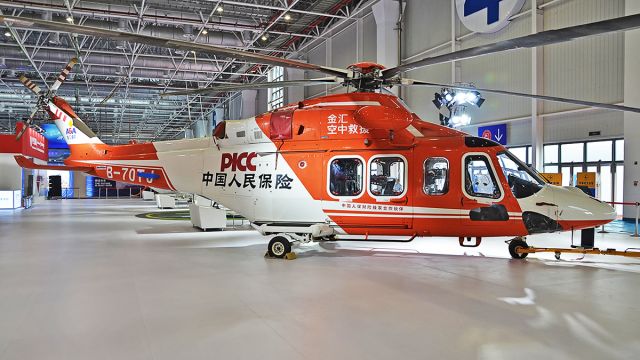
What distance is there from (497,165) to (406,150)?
4.56ft

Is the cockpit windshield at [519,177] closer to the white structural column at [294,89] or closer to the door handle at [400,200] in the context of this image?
the door handle at [400,200]

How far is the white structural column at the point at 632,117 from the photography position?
35.5 feet

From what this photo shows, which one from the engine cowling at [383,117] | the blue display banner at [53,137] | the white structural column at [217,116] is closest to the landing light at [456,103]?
the engine cowling at [383,117]

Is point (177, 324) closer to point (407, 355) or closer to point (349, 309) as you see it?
point (349, 309)

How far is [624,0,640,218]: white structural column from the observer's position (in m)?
10.8

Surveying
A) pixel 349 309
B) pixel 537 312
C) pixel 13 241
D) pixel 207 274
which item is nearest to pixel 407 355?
pixel 349 309

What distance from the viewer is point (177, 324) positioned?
157 inches

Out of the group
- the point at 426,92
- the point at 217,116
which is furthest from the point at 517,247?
the point at 217,116

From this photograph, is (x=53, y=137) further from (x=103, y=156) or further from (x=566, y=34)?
(x=566, y=34)

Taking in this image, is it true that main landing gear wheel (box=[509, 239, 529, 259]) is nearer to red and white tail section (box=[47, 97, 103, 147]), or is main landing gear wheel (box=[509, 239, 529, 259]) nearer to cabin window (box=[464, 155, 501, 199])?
cabin window (box=[464, 155, 501, 199])

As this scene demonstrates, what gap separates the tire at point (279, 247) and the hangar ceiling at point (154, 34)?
421 inches

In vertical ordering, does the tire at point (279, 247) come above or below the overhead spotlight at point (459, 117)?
below

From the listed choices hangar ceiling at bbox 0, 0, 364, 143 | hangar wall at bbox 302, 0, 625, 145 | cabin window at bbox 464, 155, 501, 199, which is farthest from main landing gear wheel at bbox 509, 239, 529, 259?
hangar ceiling at bbox 0, 0, 364, 143

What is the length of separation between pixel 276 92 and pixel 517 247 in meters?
22.5
